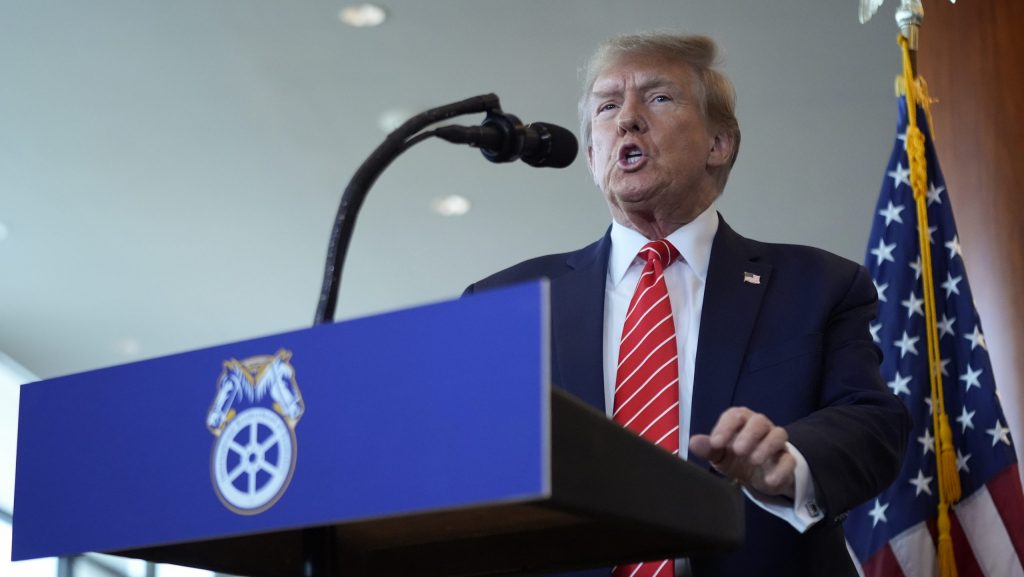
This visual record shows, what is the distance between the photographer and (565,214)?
7.68 meters

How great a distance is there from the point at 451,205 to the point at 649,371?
566 cm

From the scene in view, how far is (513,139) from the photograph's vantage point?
143 cm

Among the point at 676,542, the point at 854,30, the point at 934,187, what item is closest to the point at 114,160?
the point at 854,30

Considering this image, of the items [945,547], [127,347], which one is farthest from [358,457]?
[127,347]

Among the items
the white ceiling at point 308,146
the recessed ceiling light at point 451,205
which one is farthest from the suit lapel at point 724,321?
the recessed ceiling light at point 451,205

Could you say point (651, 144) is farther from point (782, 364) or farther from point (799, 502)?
point (799, 502)

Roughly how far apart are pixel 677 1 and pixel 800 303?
3785 mm

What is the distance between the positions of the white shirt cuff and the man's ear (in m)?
0.95

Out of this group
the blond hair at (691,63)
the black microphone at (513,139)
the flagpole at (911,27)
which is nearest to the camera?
the black microphone at (513,139)

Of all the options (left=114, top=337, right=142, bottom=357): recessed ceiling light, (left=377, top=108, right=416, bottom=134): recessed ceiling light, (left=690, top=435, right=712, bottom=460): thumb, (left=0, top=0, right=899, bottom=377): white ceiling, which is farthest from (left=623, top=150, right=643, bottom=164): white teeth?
(left=114, top=337, right=142, bottom=357): recessed ceiling light

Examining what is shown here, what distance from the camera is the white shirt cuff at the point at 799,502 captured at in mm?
1555

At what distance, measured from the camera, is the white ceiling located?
18.9 feet

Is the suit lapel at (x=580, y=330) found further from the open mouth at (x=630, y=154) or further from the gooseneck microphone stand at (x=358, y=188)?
the gooseneck microphone stand at (x=358, y=188)

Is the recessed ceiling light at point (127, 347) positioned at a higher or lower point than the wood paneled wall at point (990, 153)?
higher
